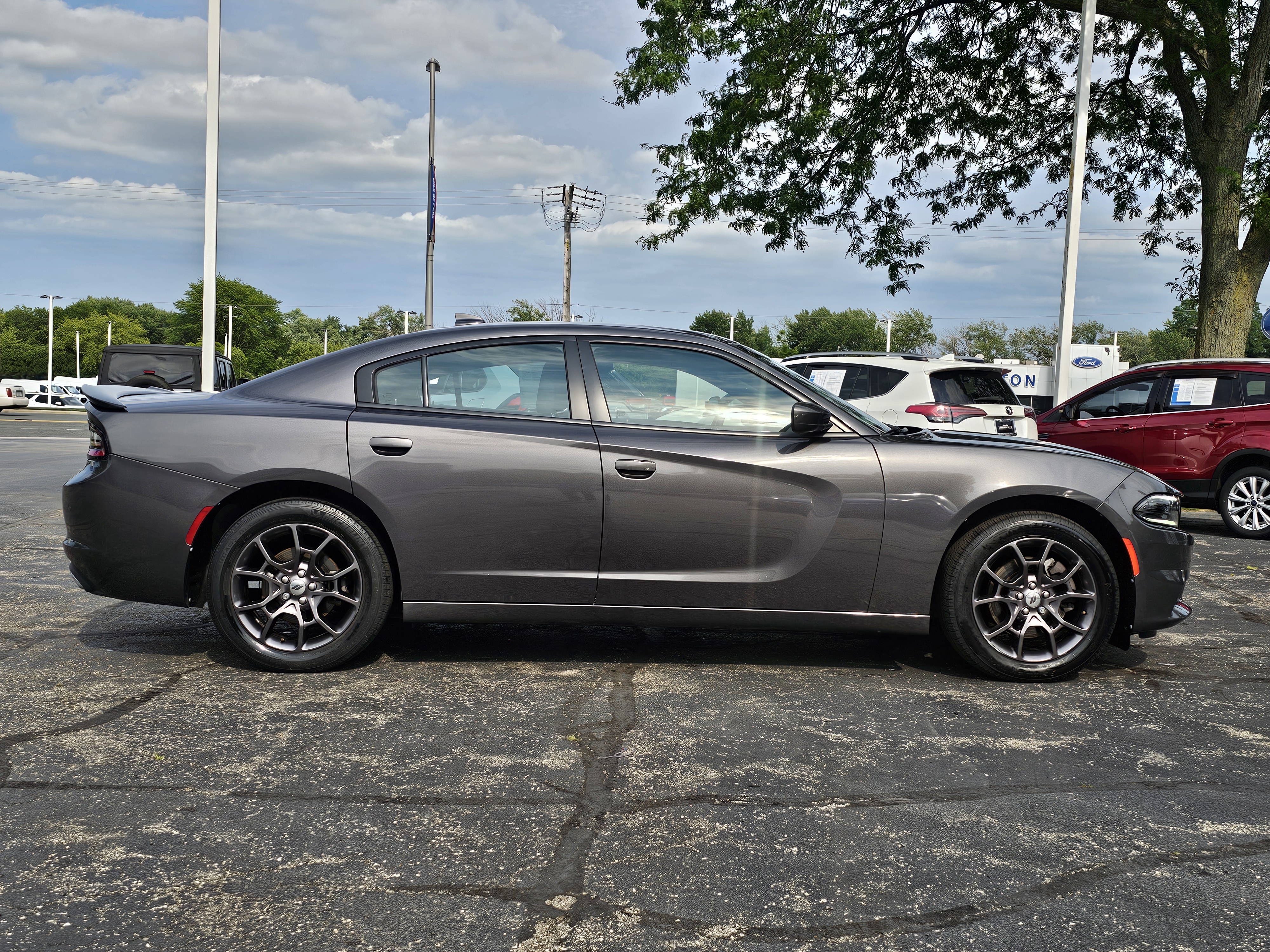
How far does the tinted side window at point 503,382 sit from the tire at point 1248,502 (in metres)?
8.28

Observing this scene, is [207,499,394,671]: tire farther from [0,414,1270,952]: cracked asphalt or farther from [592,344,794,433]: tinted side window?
[592,344,794,433]: tinted side window

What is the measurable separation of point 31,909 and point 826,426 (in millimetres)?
3325

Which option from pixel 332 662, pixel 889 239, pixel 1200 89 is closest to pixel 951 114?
pixel 889 239

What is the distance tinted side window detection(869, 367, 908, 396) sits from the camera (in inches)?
419

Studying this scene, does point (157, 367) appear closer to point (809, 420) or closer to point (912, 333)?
point (809, 420)

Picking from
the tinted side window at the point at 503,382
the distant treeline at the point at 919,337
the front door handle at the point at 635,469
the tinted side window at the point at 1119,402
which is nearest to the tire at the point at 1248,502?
the tinted side window at the point at 1119,402

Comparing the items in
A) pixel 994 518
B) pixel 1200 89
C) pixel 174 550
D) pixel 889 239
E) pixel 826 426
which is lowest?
pixel 174 550

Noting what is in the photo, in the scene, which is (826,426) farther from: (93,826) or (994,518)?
(93,826)

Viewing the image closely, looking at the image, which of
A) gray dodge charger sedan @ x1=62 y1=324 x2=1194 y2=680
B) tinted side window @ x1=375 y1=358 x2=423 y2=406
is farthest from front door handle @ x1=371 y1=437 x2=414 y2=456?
tinted side window @ x1=375 y1=358 x2=423 y2=406

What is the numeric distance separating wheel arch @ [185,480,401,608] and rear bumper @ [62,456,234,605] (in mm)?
64

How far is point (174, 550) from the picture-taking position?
4613 mm

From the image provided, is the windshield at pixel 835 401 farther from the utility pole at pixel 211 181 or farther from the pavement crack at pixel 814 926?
the utility pole at pixel 211 181

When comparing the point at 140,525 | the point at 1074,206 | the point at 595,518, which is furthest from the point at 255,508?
the point at 1074,206

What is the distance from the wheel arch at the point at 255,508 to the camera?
4.63 metres
